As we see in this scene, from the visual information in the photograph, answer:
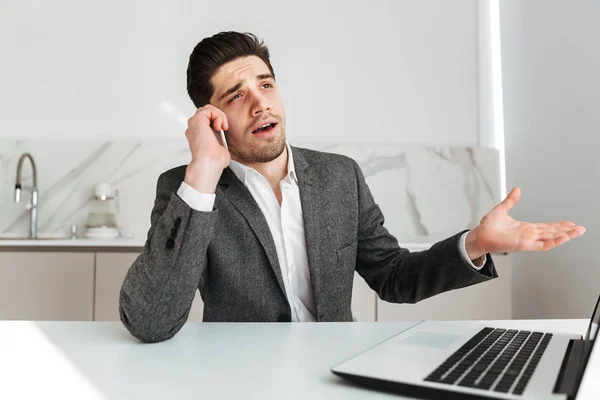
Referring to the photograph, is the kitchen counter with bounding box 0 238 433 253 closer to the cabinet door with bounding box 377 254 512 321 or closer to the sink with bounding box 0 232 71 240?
the cabinet door with bounding box 377 254 512 321

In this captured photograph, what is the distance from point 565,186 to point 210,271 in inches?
61.1

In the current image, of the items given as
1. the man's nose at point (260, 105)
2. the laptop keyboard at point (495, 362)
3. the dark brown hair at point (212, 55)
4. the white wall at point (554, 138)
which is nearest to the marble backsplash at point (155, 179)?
the white wall at point (554, 138)

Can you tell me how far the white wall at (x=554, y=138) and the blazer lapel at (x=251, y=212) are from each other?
50.6 inches

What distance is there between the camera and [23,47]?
2.97 m

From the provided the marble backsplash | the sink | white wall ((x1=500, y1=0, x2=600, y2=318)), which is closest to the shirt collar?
white wall ((x1=500, y1=0, x2=600, y2=318))

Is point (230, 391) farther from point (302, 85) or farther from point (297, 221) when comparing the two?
point (302, 85)

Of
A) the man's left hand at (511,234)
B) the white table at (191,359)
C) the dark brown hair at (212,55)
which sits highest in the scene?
the dark brown hair at (212,55)

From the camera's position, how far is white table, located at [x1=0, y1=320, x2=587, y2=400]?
649mm

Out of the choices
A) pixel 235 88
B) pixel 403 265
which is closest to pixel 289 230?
pixel 403 265

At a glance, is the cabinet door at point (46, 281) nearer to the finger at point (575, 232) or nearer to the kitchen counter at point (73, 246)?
the kitchen counter at point (73, 246)

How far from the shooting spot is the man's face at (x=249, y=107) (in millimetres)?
1481

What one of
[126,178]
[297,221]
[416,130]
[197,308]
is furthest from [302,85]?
[297,221]

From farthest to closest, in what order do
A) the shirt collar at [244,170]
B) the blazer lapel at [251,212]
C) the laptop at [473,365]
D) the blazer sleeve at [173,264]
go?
the shirt collar at [244,170], the blazer lapel at [251,212], the blazer sleeve at [173,264], the laptop at [473,365]

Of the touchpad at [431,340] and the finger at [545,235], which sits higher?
the finger at [545,235]
